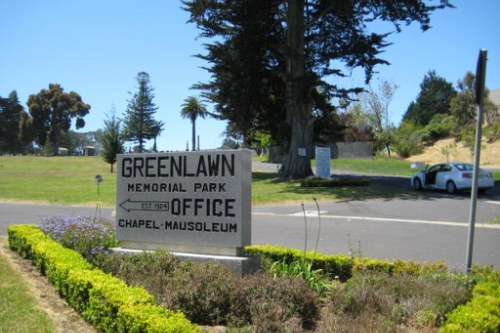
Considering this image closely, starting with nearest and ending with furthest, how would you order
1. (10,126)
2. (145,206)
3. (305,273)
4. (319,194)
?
(305,273) < (145,206) < (319,194) < (10,126)

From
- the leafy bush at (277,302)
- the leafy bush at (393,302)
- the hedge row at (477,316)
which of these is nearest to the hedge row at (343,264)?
the leafy bush at (393,302)

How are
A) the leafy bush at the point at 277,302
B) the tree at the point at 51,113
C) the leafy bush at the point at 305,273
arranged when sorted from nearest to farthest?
1. the leafy bush at the point at 277,302
2. the leafy bush at the point at 305,273
3. the tree at the point at 51,113

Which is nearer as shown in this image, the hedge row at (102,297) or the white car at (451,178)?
the hedge row at (102,297)

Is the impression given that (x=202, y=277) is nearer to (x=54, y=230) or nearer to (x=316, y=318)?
(x=316, y=318)

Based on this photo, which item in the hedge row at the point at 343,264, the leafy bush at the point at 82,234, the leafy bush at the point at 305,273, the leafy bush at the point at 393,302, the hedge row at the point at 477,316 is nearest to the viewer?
the hedge row at the point at 477,316

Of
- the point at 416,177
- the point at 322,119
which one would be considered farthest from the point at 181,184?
the point at 322,119

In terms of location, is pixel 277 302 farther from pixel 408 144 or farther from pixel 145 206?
pixel 408 144

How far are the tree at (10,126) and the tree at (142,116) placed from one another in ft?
145

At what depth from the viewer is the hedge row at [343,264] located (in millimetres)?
6324

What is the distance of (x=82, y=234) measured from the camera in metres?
7.95

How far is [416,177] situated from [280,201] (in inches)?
335

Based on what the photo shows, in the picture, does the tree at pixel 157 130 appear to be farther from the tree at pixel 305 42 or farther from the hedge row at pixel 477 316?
the hedge row at pixel 477 316

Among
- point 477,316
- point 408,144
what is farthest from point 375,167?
point 477,316

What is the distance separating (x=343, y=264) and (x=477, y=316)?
268 cm
